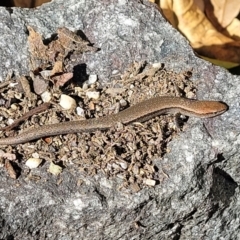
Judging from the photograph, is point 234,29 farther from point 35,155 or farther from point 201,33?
point 35,155

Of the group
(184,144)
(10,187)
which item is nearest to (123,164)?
(184,144)

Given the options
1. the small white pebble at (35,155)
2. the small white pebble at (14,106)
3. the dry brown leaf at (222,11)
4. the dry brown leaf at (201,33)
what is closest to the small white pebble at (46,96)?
the small white pebble at (14,106)

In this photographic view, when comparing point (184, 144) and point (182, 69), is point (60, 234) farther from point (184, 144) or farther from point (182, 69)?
point (182, 69)

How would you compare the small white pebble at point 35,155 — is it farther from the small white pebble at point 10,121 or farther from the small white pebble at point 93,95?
the small white pebble at point 93,95

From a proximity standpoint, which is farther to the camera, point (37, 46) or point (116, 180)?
point (37, 46)

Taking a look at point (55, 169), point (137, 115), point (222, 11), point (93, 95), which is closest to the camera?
point (55, 169)

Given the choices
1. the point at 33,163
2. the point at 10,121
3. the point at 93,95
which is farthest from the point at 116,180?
the point at 10,121
